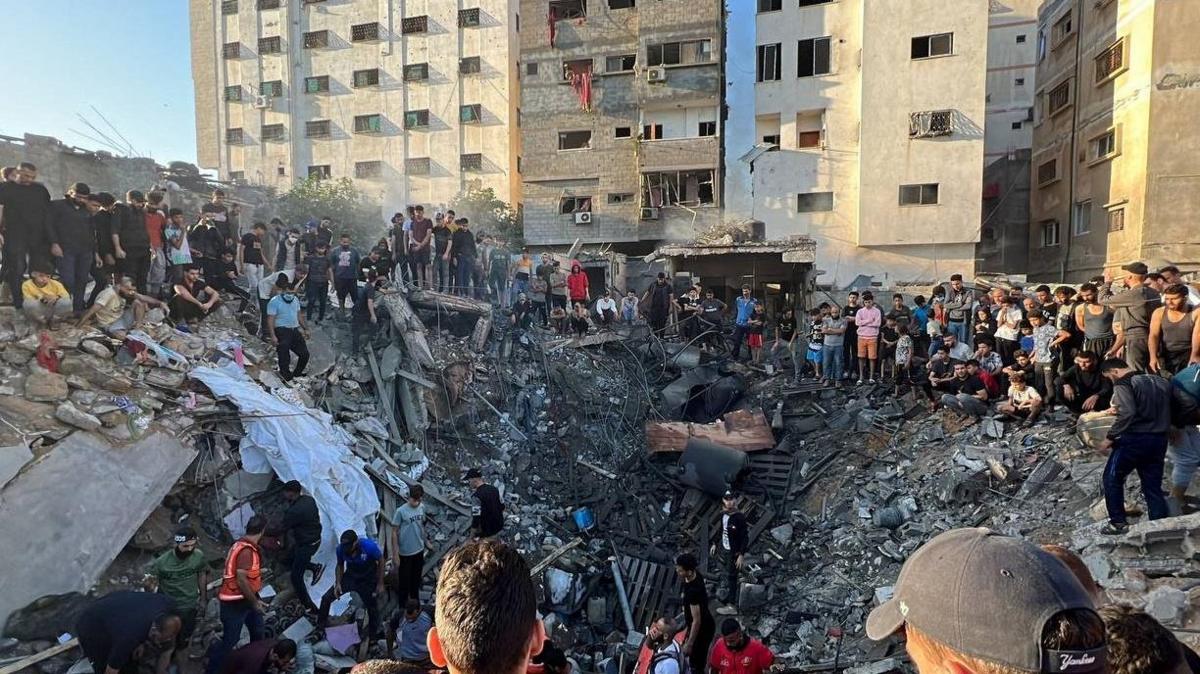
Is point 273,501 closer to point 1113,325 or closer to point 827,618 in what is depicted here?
point 827,618

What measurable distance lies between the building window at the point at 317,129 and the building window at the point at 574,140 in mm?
14013

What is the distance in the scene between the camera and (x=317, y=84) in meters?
31.2

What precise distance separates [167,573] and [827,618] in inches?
262

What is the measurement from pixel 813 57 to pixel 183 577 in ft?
75.4

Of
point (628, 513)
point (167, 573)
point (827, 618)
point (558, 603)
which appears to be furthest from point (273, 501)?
point (827, 618)

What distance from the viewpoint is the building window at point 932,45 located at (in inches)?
764

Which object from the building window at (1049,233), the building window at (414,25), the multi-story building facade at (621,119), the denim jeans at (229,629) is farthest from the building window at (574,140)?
the denim jeans at (229,629)

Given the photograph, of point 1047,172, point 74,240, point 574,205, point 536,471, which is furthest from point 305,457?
point 1047,172

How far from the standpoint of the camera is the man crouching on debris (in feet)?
5.21

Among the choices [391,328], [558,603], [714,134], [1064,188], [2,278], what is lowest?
[558,603]

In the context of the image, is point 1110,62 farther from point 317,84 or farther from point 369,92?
point 317,84

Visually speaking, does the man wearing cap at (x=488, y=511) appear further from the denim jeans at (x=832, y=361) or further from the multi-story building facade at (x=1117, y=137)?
the multi-story building facade at (x=1117, y=137)

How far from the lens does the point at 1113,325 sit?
7277 millimetres

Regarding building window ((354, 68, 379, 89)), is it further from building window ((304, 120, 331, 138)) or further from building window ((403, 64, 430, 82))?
building window ((304, 120, 331, 138))
